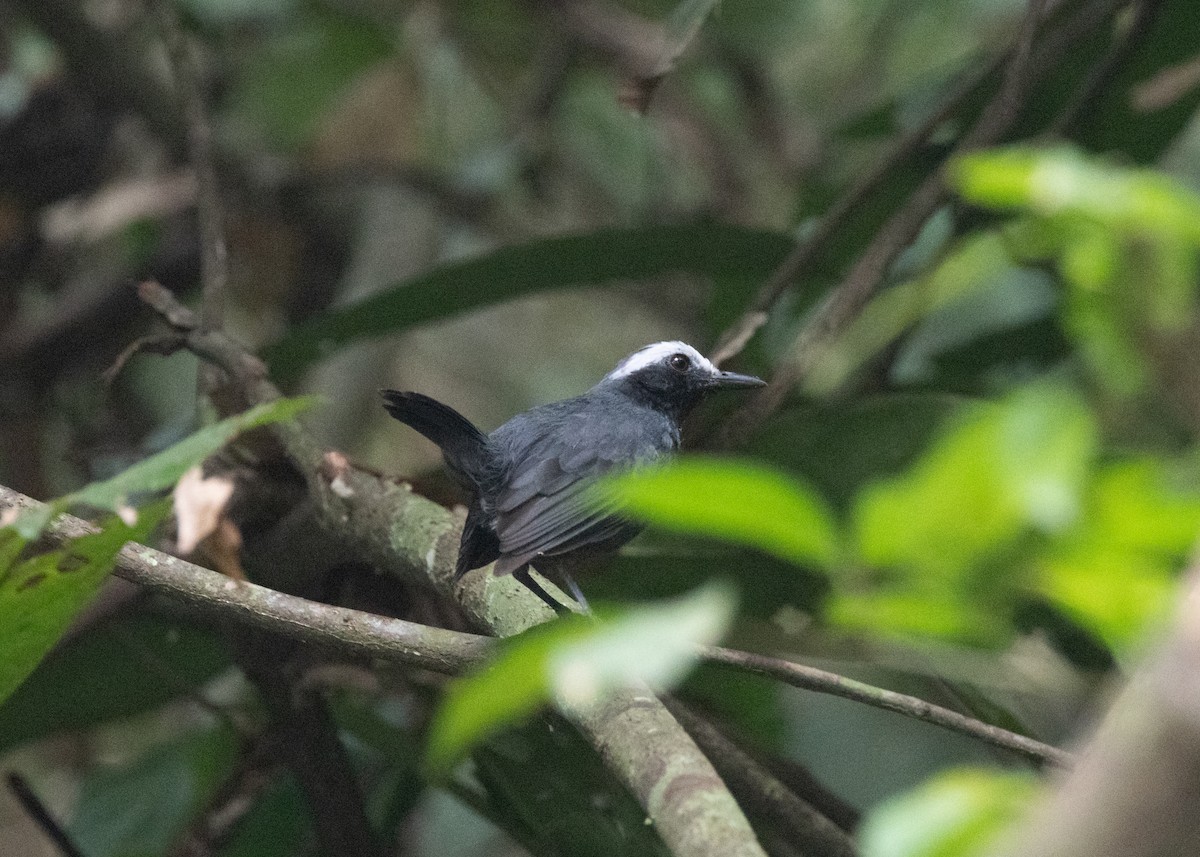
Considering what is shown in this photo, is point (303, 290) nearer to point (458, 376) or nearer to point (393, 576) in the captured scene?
point (458, 376)

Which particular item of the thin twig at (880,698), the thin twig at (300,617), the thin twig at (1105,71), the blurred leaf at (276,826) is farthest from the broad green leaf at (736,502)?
the thin twig at (1105,71)

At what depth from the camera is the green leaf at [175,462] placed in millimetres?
1511

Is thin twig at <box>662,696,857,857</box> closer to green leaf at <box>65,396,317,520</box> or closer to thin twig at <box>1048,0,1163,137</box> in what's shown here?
green leaf at <box>65,396,317,520</box>

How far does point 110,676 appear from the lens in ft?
11.0

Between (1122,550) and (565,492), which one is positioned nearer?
(1122,550)

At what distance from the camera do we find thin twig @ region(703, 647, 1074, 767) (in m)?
2.00

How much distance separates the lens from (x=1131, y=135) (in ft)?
13.3

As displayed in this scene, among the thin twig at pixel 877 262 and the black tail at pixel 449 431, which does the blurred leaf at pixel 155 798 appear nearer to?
the black tail at pixel 449 431

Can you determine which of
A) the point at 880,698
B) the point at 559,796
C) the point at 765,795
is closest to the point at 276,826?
the point at 559,796

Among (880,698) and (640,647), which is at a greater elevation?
(880,698)

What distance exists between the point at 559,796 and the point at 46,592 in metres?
1.35

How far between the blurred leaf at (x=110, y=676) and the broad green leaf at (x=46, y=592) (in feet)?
3.98

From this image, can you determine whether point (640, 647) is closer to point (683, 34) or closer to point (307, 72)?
point (683, 34)

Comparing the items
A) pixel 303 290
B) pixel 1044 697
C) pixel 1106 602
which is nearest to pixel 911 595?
pixel 1106 602
